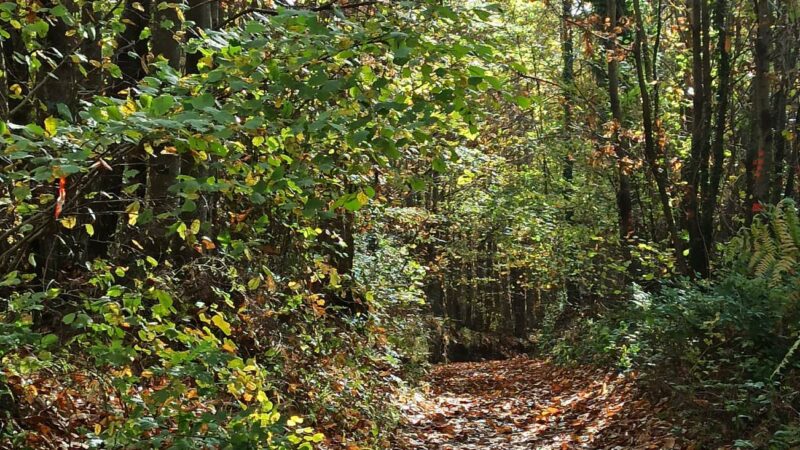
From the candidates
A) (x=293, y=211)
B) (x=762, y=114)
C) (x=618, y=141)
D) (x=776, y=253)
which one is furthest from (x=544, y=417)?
(x=293, y=211)

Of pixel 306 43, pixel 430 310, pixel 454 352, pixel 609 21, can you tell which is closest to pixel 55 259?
pixel 306 43

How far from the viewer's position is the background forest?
11.2ft

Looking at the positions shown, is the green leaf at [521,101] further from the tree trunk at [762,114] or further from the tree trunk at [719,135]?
the tree trunk at [719,135]

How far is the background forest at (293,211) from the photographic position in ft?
11.2

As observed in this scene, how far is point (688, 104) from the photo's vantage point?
12.7m

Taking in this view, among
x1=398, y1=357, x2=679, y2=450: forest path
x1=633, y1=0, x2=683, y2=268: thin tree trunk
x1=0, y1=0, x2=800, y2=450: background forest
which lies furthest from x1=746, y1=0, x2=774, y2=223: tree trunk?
x1=398, y1=357, x2=679, y2=450: forest path

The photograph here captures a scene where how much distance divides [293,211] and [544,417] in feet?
20.9

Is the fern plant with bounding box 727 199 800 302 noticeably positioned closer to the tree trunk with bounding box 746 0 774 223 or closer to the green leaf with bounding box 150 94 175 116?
the tree trunk with bounding box 746 0 774 223

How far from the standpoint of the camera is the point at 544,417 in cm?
954

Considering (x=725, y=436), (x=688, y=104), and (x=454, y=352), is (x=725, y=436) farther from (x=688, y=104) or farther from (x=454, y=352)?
(x=454, y=352)

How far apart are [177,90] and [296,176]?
0.71 m

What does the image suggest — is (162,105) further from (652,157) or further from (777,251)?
(652,157)

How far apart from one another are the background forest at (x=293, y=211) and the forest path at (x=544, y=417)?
0.38 meters

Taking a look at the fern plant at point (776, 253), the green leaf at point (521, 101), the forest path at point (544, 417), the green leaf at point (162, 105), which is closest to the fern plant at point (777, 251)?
the fern plant at point (776, 253)
